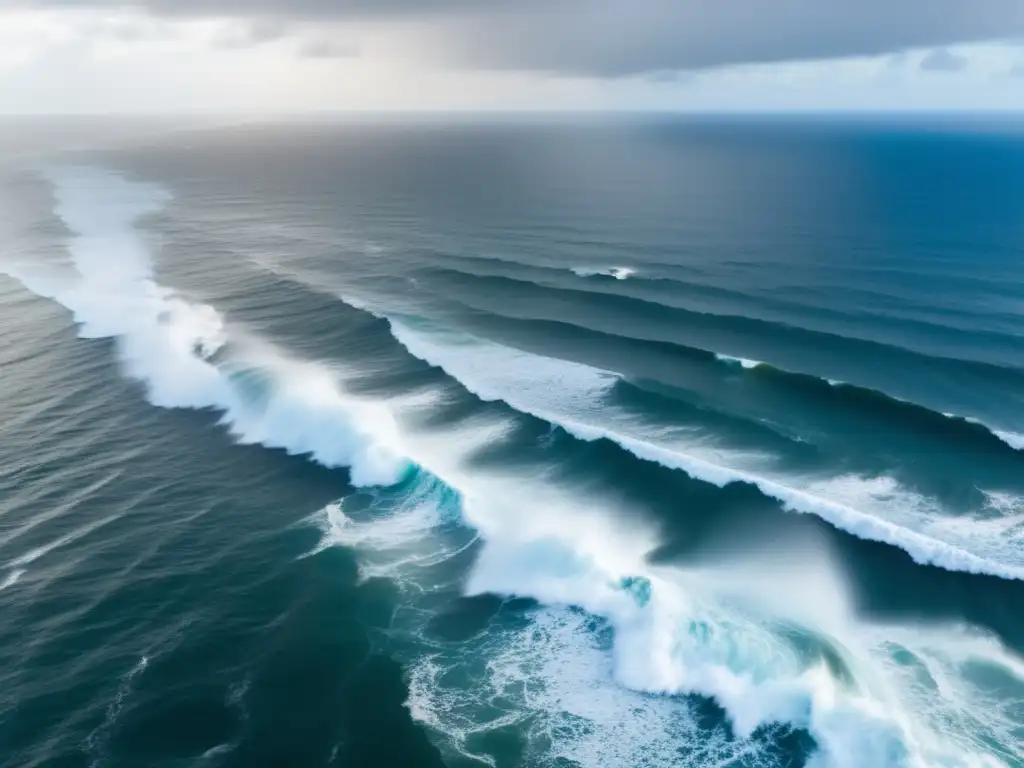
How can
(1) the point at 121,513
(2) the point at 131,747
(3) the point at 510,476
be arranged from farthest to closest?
(3) the point at 510,476
(1) the point at 121,513
(2) the point at 131,747

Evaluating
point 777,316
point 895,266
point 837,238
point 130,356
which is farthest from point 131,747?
point 837,238

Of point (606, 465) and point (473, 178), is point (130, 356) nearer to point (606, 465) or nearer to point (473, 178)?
point (606, 465)

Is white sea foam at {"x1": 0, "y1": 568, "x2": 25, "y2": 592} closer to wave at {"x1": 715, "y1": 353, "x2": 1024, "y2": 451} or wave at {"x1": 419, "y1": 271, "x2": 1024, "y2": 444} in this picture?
wave at {"x1": 419, "y1": 271, "x2": 1024, "y2": 444}

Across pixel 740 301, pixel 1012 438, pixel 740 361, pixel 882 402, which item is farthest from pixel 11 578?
pixel 740 301

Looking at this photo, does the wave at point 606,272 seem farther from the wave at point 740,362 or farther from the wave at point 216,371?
the wave at point 216,371

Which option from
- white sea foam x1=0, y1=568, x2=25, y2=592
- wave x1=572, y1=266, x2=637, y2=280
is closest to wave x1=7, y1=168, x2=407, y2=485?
white sea foam x1=0, y1=568, x2=25, y2=592

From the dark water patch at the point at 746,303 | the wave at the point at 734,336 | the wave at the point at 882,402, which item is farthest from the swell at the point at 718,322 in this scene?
the wave at the point at 882,402

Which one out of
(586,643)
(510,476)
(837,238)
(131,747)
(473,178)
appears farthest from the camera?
(473,178)
